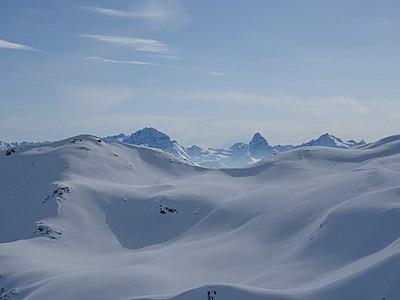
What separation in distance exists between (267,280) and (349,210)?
947 centimetres

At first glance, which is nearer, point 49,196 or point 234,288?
point 234,288

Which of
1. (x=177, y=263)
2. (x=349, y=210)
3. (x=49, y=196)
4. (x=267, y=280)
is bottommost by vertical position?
(x=267, y=280)

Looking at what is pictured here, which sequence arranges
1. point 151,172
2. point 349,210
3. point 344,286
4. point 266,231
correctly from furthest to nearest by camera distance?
point 151,172, point 266,231, point 349,210, point 344,286

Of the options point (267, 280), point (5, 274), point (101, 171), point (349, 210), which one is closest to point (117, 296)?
point (267, 280)

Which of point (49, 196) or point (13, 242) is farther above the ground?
point (49, 196)

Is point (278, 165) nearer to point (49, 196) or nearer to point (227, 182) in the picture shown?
point (227, 182)

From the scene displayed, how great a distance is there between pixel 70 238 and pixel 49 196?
697 cm

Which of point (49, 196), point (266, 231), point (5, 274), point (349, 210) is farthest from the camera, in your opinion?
point (49, 196)

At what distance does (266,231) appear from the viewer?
33.8m

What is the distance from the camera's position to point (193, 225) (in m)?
40.9

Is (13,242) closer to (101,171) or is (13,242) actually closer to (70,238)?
(70,238)

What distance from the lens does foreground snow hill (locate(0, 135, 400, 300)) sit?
933 inches

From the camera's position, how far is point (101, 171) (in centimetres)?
5391

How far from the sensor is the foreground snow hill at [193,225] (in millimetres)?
23703
